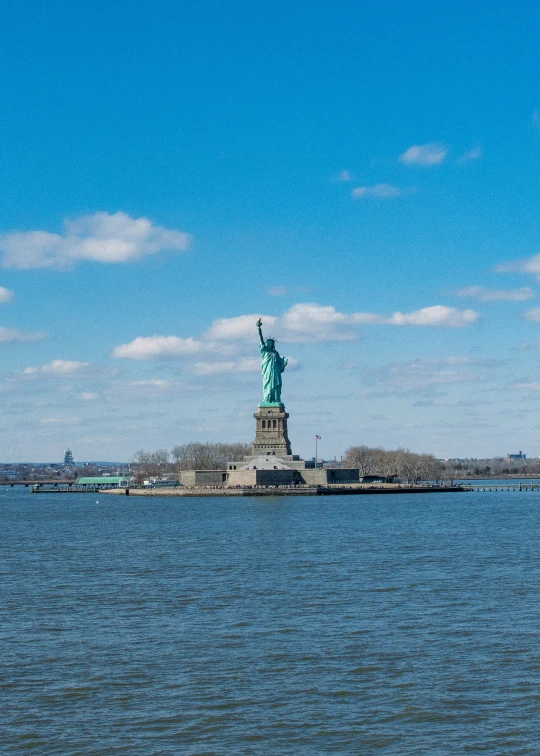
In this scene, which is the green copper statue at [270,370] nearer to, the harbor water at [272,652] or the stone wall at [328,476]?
the stone wall at [328,476]

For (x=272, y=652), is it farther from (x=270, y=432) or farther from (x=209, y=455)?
(x=209, y=455)

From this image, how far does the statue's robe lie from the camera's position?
94.6 m

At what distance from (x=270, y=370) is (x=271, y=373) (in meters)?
0.31

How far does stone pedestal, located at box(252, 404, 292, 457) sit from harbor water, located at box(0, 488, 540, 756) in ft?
191

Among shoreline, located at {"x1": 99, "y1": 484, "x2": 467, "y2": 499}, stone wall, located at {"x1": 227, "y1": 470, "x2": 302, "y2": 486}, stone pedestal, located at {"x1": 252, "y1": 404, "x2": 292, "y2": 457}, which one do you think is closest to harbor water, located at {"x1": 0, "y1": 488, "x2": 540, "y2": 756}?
shoreline, located at {"x1": 99, "y1": 484, "x2": 467, "y2": 499}

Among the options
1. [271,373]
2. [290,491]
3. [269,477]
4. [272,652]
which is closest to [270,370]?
[271,373]

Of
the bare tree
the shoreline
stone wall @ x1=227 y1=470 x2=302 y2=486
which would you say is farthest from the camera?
the bare tree

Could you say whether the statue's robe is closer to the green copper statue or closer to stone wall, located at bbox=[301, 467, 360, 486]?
the green copper statue

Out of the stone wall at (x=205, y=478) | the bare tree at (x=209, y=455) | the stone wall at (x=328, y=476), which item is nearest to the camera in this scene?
the stone wall at (x=328, y=476)

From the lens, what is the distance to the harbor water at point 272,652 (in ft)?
43.1

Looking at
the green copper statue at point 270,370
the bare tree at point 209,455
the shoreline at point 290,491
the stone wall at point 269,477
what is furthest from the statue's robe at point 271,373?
the bare tree at point 209,455

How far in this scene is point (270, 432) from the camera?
94.6m

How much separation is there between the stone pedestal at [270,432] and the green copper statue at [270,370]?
102 centimetres

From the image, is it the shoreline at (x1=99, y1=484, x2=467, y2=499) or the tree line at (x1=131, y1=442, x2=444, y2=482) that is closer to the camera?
the shoreline at (x1=99, y1=484, x2=467, y2=499)
